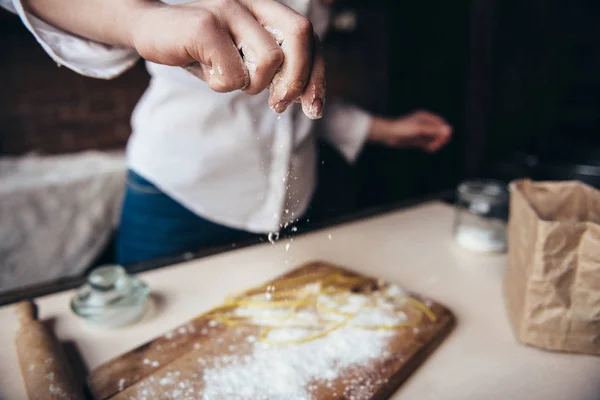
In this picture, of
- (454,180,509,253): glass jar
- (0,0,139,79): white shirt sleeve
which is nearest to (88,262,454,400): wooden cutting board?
(454,180,509,253): glass jar

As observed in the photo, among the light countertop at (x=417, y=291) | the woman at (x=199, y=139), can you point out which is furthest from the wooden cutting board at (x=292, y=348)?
the woman at (x=199, y=139)

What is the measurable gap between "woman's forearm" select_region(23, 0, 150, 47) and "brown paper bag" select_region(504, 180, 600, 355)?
65cm

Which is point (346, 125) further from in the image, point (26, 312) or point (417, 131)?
point (26, 312)

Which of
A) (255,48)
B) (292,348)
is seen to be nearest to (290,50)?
(255,48)

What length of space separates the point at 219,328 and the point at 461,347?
41 cm

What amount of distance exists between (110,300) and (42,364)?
16 centimetres

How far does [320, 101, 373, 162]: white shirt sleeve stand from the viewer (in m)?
1.29

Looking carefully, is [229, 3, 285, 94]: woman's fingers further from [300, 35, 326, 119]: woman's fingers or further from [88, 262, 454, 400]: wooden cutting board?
[88, 262, 454, 400]: wooden cutting board

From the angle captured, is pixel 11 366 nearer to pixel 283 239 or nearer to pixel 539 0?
pixel 283 239

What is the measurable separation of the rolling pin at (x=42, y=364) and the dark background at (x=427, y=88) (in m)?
1.92

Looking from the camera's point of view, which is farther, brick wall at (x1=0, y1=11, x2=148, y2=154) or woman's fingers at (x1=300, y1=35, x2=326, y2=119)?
brick wall at (x1=0, y1=11, x2=148, y2=154)

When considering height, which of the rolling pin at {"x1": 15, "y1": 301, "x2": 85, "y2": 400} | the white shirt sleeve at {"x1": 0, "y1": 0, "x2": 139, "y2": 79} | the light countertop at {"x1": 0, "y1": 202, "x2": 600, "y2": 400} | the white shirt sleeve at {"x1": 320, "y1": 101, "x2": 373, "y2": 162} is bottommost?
the light countertop at {"x1": 0, "y1": 202, "x2": 600, "y2": 400}

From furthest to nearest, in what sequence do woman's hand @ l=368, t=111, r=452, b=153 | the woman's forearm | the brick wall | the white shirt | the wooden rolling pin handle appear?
1. the brick wall
2. woman's hand @ l=368, t=111, r=452, b=153
3. the white shirt
4. the wooden rolling pin handle
5. the woman's forearm

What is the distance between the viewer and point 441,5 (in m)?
2.91
